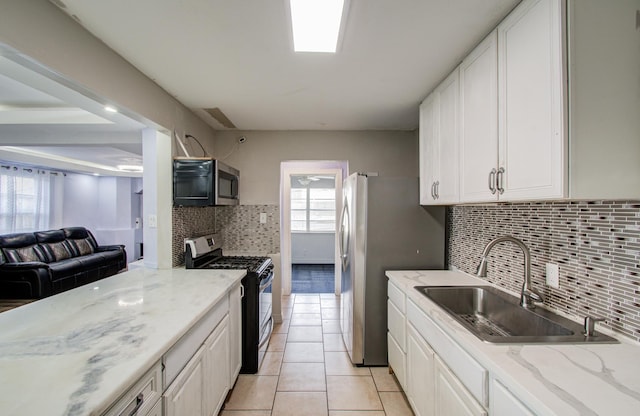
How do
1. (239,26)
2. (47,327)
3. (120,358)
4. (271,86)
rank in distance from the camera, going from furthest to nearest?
(271,86)
(239,26)
(47,327)
(120,358)

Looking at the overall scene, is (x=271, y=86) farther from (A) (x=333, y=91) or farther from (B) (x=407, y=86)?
(B) (x=407, y=86)

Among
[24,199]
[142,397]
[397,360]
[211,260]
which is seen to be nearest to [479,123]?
[397,360]

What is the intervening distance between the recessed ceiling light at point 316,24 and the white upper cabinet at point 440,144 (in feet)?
2.83

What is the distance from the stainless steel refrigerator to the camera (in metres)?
2.30

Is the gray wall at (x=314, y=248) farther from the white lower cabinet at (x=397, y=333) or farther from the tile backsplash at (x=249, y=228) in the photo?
the white lower cabinet at (x=397, y=333)

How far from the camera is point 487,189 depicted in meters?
1.40

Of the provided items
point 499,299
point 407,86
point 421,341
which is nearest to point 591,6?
point 407,86

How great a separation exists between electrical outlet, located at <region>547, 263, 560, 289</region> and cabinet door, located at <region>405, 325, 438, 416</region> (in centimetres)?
71

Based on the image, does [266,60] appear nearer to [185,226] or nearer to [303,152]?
[303,152]

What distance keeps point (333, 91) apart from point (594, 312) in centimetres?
204

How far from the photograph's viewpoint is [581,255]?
123cm

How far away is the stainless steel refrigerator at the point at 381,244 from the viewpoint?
230cm

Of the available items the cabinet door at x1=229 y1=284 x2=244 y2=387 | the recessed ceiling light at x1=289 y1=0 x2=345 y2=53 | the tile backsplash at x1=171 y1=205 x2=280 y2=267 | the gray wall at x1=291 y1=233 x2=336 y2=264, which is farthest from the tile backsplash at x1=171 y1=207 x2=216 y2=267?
the gray wall at x1=291 y1=233 x2=336 y2=264

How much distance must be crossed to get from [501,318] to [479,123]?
1155 mm
